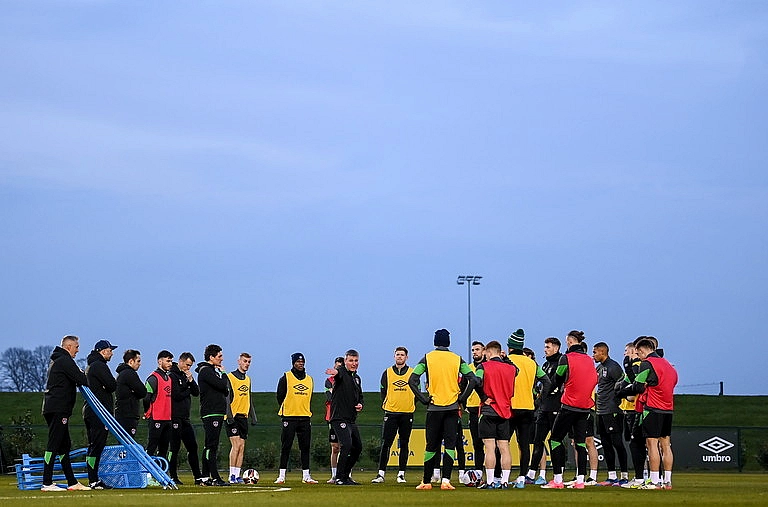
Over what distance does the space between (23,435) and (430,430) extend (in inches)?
753

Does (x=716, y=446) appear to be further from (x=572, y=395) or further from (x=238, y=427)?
(x=238, y=427)

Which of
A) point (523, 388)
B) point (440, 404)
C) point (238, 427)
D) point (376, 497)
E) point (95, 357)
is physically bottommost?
point (376, 497)

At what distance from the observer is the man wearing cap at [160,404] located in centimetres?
1998

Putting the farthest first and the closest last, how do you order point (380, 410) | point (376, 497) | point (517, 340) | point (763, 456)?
1. point (380, 410)
2. point (763, 456)
3. point (517, 340)
4. point (376, 497)

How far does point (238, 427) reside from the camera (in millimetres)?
21047

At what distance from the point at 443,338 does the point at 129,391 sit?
5.57 metres

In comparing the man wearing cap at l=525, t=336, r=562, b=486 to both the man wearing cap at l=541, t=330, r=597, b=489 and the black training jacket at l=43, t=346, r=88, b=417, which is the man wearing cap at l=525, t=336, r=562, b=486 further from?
the black training jacket at l=43, t=346, r=88, b=417

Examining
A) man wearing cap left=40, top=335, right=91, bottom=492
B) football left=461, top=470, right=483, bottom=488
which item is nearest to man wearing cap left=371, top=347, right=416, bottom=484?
football left=461, top=470, right=483, bottom=488

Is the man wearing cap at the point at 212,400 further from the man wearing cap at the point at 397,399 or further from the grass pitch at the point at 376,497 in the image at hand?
the man wearing cap at the point at 397,399

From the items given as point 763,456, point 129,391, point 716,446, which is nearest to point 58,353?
point 129,391

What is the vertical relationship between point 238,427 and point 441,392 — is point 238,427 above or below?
below

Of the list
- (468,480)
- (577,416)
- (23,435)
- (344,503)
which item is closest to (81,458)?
(23,435)

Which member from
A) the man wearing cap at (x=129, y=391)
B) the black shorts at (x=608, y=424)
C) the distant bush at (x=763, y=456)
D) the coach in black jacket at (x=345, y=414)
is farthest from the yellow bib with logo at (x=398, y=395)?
the distant bush at (x=763, y=456)

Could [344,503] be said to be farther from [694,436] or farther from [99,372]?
[694,436]
